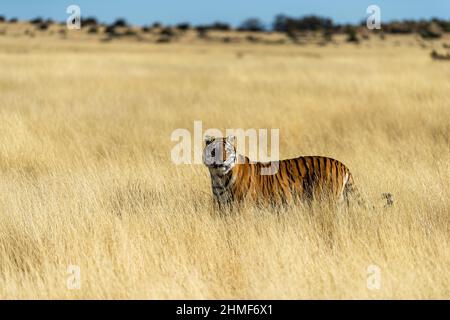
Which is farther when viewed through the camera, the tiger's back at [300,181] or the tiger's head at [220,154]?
the tiger's back at [300,181]

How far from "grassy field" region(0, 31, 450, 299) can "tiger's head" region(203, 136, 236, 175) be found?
42cm

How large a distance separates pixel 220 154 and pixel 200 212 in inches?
25.1

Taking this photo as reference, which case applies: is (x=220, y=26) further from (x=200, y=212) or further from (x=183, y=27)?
(x=200, y=212)

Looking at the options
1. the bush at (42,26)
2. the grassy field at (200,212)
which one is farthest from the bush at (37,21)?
the grassy field at (200,212)

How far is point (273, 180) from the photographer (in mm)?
5930

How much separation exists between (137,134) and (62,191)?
11.4 ft

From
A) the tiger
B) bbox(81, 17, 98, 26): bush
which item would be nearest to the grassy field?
the tiger

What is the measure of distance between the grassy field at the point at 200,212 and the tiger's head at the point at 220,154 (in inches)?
16.7

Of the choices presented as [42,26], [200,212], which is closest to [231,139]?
[200,212]

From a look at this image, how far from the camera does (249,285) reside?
14.9ft

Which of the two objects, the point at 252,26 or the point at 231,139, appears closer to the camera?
the point at 231,139

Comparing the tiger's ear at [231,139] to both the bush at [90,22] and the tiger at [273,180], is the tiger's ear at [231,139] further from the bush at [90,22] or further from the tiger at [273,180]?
the bush at [90,22]

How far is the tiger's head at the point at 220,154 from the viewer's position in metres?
5.50
